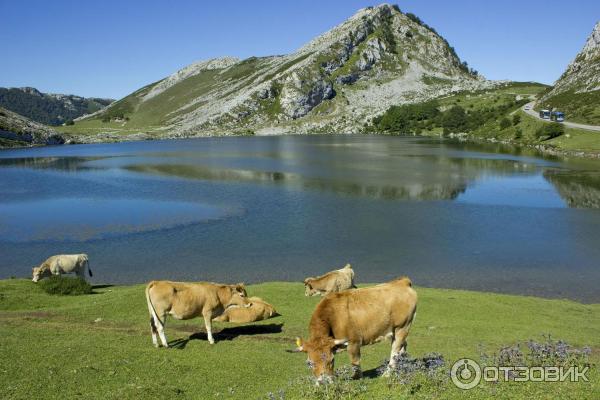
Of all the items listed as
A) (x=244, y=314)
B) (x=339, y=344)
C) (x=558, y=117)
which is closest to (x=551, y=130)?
(x=558, y=117)

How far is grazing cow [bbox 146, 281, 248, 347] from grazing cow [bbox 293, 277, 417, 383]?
6.82 metres

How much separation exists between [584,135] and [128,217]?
148 meters

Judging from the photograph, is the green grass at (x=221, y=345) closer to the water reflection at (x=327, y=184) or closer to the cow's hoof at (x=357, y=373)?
the cow's hoof at (x=357, y=373)

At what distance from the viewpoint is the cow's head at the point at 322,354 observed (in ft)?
42.0

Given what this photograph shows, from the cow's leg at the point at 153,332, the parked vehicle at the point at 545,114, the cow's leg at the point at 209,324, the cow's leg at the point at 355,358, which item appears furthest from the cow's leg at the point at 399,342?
the parked vehicle at the point at 545,114

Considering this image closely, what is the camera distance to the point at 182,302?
19.5 metres

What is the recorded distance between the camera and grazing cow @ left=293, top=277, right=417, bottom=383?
43.3ft

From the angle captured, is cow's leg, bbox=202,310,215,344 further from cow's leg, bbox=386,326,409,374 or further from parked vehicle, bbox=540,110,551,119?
parked vehicle, bbox=540,110,551,119

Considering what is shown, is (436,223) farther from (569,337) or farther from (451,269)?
(569,337)

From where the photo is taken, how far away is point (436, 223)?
57750 millimetres

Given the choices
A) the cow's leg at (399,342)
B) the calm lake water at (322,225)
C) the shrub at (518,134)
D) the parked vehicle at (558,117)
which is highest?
the parked vehicle at (558,117)

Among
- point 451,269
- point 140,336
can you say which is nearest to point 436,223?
point 451,269

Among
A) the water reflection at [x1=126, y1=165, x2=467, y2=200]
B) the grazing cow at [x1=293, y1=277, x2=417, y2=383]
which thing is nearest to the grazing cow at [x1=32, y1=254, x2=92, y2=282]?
the grazing cow at [x1=293, y1=277, x2=417, y2=383]

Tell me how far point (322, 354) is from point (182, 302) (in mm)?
8551
